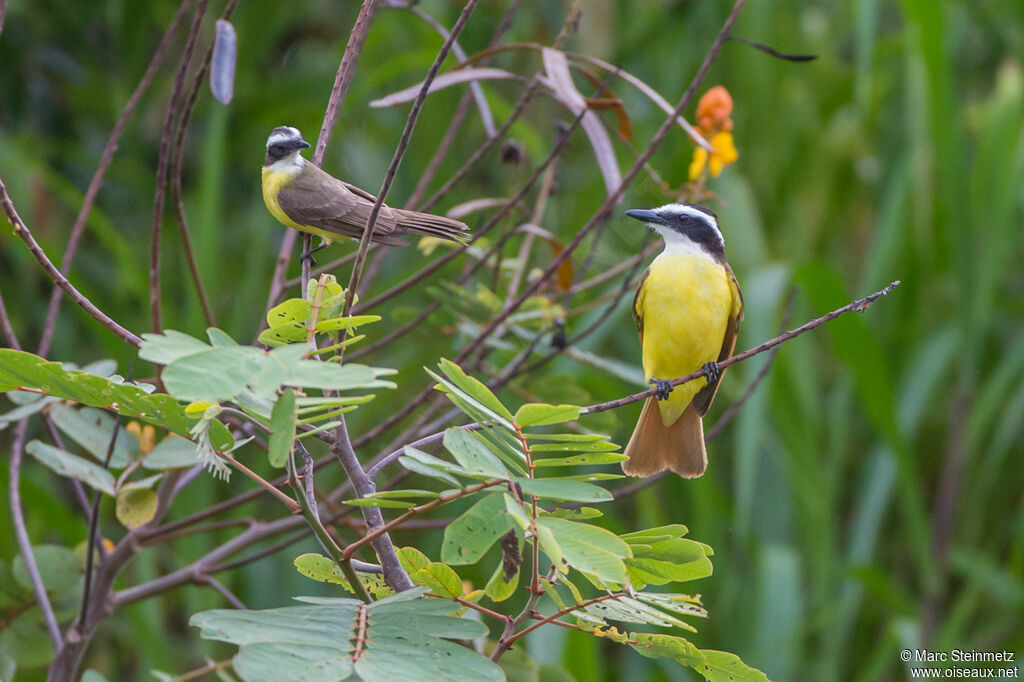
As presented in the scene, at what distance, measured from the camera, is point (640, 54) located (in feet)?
12.1

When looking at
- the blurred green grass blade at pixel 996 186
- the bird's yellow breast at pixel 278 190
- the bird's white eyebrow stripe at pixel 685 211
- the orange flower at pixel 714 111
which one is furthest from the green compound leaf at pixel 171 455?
the blurred green grass blade at pixel 996 186

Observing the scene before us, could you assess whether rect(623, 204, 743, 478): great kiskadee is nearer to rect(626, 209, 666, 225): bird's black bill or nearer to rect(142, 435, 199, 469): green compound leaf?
rect(626, 209, 666, 225): bird's black bill

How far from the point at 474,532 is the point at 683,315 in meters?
1.11

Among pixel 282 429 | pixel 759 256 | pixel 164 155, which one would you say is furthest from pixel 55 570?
pixel 759 256

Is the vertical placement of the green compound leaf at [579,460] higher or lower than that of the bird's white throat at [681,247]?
lower

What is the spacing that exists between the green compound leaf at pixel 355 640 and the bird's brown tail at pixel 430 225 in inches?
17.8

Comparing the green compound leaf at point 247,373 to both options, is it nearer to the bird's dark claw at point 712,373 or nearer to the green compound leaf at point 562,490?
the green compound leaf at point 562,490

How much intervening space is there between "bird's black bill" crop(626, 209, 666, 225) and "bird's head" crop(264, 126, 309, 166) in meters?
0.73

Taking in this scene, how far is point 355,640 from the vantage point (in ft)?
2.84

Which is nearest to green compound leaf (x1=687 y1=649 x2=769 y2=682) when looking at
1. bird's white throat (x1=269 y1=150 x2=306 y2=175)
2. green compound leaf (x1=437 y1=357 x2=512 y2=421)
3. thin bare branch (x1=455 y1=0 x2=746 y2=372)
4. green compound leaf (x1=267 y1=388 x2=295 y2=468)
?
green compound leaf (x1=437 y1=357 x2=512 y2=421)

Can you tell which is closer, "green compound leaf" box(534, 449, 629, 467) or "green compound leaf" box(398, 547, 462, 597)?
"green compound leaf" box(534, 449, 629, 467)

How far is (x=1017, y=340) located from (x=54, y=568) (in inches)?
130

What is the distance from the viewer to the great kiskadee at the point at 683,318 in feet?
6.15

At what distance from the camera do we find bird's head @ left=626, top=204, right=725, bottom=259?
1841 millimetres
